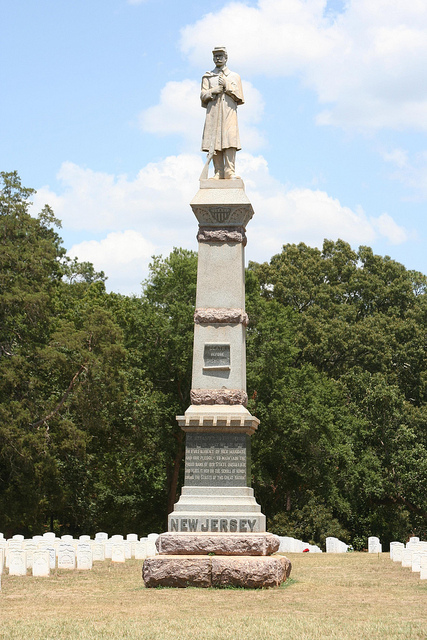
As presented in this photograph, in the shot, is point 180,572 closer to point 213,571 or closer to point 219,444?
point 213,571

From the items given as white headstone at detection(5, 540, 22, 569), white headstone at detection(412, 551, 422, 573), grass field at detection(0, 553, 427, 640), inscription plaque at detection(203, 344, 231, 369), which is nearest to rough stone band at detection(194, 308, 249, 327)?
inscription plaque at detection(203, 344, 231, 369)

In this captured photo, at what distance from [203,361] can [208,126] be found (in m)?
4.62

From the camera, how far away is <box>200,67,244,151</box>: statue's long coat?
15.6 m

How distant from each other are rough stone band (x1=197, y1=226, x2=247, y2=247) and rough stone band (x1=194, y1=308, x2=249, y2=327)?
→ 1.32m

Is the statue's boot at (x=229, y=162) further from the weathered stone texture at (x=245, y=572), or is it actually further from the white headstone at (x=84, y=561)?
the white headstone at (x=84, y=561)

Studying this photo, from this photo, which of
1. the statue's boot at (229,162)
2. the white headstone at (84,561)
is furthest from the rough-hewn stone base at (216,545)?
the statue's boot at (229,162)

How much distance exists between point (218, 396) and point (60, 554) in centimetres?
516

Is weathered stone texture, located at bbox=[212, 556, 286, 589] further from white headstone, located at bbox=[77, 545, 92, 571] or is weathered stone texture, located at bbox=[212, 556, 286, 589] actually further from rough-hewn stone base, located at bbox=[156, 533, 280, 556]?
white headstone, located at bbox=[77, 545, 92, 571]

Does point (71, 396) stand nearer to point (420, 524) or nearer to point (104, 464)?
point (104, 464)

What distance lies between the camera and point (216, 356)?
14438 mm

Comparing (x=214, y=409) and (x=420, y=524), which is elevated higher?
(x=214, y=409)

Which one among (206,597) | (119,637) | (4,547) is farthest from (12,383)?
(119,637)

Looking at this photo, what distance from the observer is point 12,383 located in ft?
94.8

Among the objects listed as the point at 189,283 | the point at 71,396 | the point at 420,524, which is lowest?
the point at 420,524
